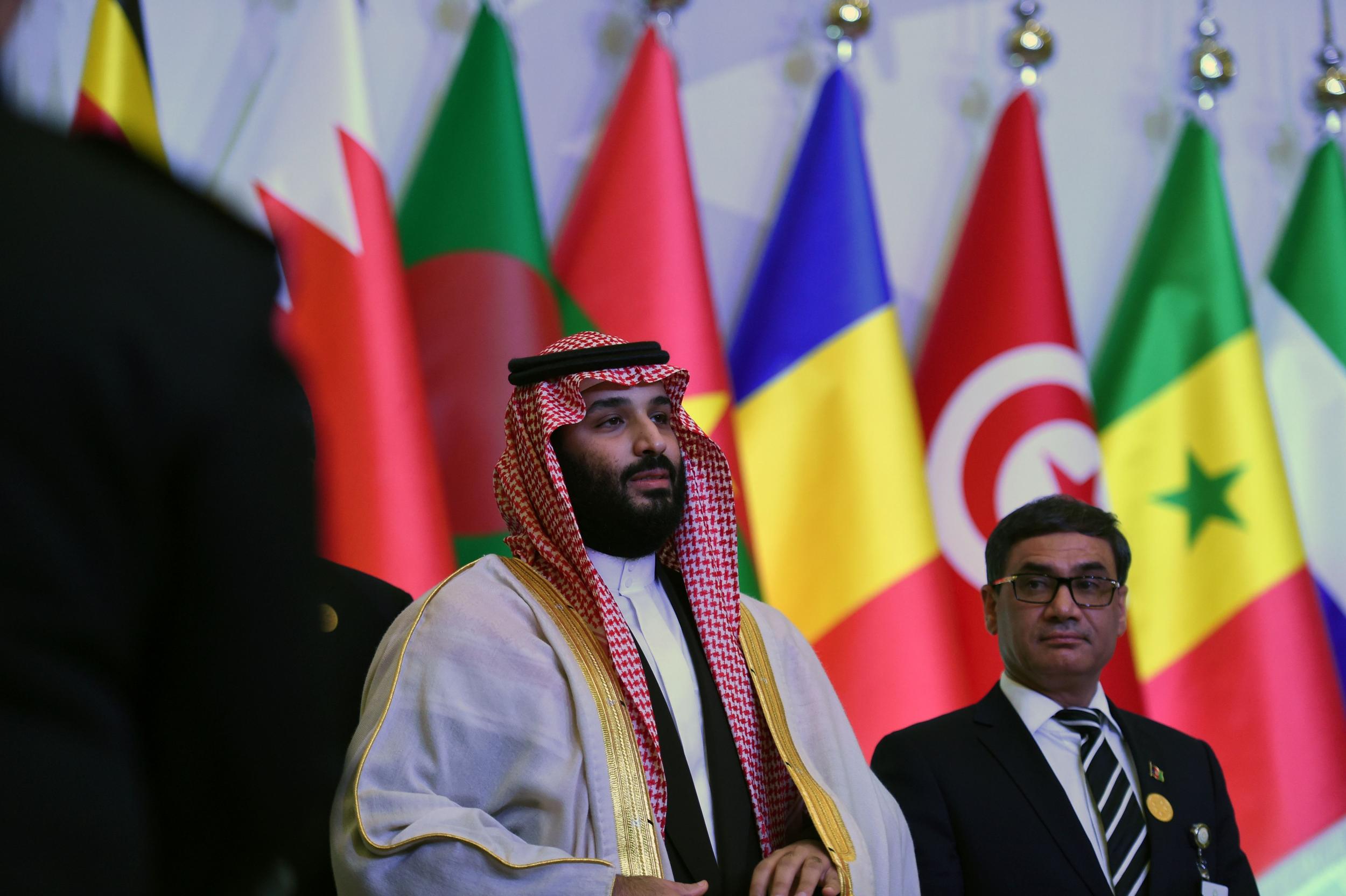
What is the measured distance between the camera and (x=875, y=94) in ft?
13.8

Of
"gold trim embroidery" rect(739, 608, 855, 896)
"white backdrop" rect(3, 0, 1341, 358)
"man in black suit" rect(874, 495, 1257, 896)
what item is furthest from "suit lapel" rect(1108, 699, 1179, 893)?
"white backdrop" rect(3, 0, 1341, 358)

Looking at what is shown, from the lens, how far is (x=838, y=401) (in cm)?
357

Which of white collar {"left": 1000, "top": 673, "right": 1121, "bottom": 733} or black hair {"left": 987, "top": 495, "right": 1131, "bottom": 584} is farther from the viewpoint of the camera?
black hair {"left": 987, "top": 495, "right": 1131, "bottom": 584}

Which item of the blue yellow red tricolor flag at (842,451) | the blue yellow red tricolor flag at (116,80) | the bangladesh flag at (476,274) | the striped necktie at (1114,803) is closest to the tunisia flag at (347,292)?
the bangladesh flag at (476,274)

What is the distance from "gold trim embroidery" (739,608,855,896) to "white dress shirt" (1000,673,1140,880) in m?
0.66

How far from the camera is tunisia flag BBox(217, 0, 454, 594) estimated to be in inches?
115

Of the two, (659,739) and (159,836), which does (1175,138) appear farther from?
(159,836)

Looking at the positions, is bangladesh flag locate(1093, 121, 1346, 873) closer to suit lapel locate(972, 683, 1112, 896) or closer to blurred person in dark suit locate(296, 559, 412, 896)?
suit lapel locate(972, 683, 1112, 896)

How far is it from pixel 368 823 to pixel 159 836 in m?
1.24

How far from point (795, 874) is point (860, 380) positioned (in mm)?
1801

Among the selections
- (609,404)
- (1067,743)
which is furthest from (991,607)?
(609,404)

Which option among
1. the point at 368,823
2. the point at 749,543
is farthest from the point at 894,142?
the point at 368,823

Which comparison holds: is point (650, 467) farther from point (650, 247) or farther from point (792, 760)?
point (650, 247)

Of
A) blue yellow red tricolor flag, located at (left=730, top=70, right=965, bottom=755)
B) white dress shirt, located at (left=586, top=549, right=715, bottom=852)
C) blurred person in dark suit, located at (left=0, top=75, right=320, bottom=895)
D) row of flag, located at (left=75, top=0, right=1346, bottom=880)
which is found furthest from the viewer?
blue yellow red tricolor flag, located at (left=730, top=70, right=965, bottom=755)
